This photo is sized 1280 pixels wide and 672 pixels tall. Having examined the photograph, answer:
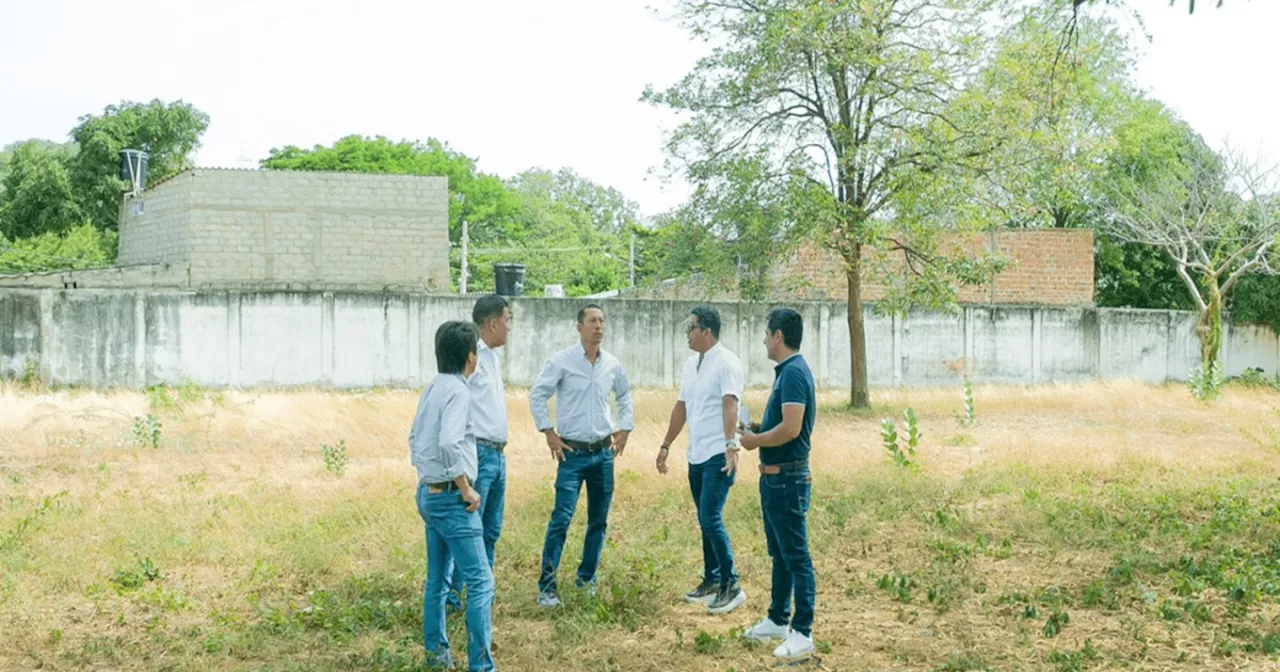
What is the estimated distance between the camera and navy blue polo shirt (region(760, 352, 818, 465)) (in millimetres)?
5883

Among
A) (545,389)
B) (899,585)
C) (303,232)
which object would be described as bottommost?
(899,585)

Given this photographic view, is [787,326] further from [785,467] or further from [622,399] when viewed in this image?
[622,399]

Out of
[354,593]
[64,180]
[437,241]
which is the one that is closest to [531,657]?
[354,593]

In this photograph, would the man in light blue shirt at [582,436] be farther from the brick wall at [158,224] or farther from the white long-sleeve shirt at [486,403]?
the brick wall at [158,224]

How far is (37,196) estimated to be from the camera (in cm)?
4538

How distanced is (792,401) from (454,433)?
173 centimetres

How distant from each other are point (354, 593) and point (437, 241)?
809 inches

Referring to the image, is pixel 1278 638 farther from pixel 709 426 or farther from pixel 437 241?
pixel 437 241

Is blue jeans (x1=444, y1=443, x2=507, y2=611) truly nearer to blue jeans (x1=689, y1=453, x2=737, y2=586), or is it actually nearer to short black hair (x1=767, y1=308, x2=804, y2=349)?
blue jeans (x1=689, y1=453, x2=737, y2=586)

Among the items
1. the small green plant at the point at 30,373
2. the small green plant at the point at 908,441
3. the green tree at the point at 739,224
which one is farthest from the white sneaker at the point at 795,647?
the small green plant at the point at 30,373

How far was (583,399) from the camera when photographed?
7.07 metres

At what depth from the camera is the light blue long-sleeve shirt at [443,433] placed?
17.7ft

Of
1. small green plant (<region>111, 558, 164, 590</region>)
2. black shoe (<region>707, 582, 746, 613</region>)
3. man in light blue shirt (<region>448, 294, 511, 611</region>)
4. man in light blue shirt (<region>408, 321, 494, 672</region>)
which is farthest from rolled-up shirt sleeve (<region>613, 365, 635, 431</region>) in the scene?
small green plant (<region>111, 558, 164, 590</region>)

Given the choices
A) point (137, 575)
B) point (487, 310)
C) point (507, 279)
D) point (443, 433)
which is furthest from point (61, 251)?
point (443, 433)
